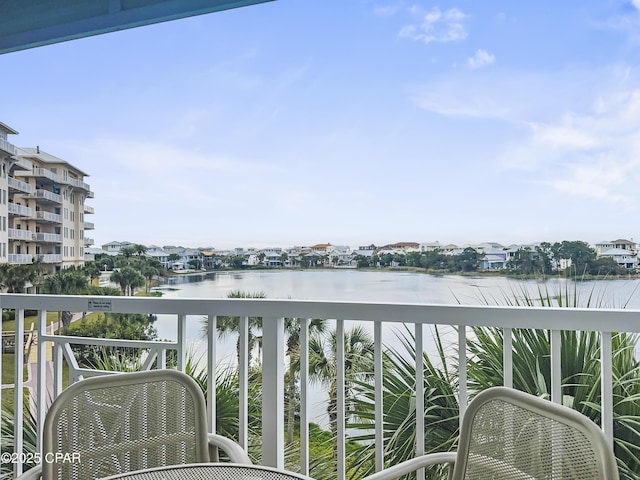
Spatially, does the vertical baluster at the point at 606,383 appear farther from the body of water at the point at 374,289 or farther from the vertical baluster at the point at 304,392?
the vertical baluster at the point at 304,392

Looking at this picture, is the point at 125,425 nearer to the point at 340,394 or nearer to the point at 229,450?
the point at 229,450

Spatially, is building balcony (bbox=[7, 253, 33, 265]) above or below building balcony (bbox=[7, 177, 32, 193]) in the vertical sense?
below

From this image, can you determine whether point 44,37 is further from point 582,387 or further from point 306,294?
point 582,387

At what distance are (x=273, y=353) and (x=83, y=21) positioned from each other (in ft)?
6.41

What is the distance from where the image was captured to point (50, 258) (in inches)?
109

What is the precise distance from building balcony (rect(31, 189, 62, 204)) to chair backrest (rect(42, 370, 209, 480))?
5.78ft

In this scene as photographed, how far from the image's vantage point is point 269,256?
8.48ft

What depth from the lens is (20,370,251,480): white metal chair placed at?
136 cm

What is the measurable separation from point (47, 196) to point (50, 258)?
36 centimetres

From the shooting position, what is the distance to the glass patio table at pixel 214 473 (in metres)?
1.13

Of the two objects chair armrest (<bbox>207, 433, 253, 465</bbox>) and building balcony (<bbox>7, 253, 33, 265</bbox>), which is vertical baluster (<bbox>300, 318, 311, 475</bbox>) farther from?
building balcony (<bbox>7, 253, 33, 265</bbox>)

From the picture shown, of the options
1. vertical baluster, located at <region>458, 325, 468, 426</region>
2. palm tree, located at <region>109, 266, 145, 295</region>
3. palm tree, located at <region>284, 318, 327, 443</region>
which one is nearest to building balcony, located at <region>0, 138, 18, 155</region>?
palm tree, located at <region>109, 266, 145, 295</region>

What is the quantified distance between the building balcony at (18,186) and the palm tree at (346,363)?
1831 mm

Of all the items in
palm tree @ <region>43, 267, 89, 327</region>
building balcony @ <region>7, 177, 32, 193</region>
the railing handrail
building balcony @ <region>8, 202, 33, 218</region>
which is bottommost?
the railing handrail
